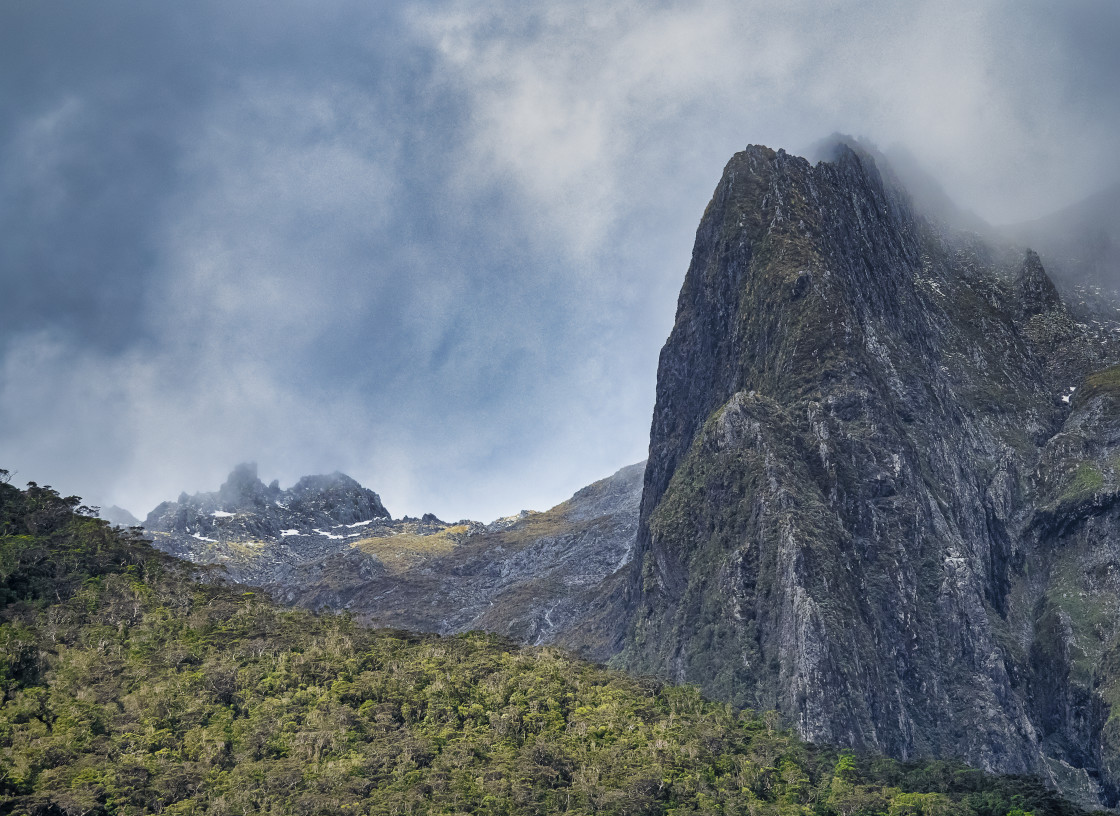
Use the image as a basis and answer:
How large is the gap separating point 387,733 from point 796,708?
81.1 m

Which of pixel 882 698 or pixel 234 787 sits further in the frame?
pixel 882 698

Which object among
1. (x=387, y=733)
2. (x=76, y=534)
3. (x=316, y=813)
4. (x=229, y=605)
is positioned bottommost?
(x=316, y=813)

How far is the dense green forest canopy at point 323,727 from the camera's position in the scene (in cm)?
9912

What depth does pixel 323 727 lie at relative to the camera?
113 metres

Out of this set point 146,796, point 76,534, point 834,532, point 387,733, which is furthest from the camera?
point 834,532

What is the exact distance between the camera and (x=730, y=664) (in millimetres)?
183875

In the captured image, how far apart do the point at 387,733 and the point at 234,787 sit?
21.0m

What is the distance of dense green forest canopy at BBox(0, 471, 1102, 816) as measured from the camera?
9912 cm

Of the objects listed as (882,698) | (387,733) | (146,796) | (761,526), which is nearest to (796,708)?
(882,698)

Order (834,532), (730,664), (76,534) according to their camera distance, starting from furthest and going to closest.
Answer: (834,532)
(730,664)
(76,534)

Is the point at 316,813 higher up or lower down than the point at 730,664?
lower down

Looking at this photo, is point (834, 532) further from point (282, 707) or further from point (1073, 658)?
point (282, 707)

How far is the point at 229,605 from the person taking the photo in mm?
143375

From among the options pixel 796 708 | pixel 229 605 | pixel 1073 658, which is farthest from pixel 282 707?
pixel 1073 658
